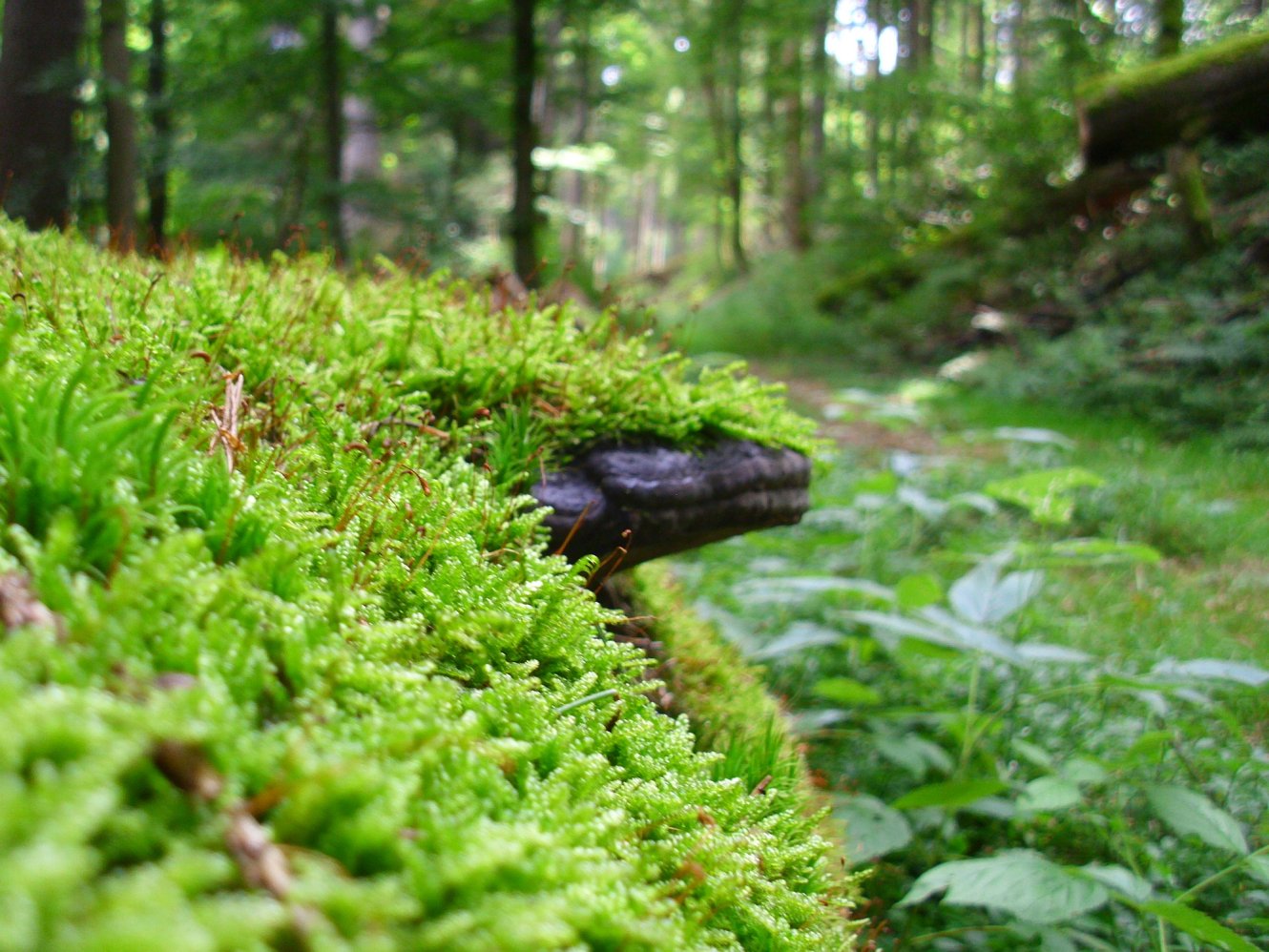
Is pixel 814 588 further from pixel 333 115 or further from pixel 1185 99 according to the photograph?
pixel 1185 99

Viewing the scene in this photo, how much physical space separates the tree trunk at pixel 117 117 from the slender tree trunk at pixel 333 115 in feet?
5.72

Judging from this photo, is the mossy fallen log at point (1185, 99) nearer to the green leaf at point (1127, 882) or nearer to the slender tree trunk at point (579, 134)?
the slender tree trunk at point (579, 134)

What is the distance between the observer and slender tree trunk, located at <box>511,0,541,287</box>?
298 inches

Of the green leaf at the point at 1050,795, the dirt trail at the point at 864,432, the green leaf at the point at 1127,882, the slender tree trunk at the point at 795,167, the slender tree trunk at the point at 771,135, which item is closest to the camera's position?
the green leaf at the point at 1127,882

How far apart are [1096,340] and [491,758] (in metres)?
8.52

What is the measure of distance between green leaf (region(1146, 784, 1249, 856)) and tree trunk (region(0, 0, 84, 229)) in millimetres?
7969

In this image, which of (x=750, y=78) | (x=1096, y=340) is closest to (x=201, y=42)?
(x=1096, y=340)

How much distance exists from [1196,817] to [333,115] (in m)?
8.99

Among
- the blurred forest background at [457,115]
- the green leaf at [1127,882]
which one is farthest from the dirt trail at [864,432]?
the green leaf at [1127,882]

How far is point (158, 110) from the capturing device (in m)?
8.04

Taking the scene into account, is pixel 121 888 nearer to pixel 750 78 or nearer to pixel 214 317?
pixel 214 317

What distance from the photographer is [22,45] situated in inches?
245

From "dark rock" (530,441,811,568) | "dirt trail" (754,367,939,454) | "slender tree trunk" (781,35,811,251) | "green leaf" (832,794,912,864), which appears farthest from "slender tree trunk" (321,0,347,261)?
"slender tree trunk" (781,35,811,251)

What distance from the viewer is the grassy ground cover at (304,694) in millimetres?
588
